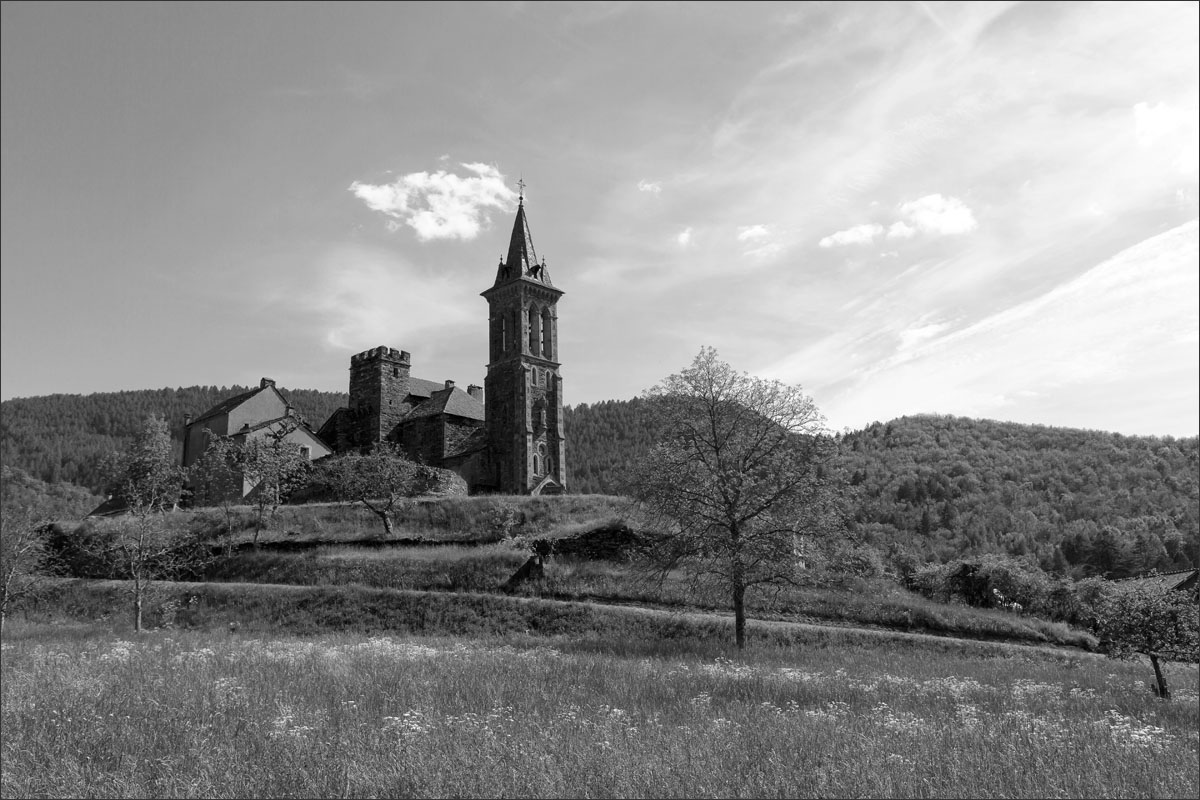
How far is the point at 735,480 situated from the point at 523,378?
36.8m

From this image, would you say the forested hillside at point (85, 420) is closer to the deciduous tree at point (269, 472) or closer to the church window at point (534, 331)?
the church window at point (534, 331)

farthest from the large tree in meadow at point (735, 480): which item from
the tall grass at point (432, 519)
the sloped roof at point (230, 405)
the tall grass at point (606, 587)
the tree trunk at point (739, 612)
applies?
the sloped roof at point (230, 405)

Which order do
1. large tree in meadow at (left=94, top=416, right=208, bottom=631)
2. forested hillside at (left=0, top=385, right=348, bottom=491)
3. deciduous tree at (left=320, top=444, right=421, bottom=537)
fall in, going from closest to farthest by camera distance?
large tree in meadow at (left=94, top=416, right=208, bottom=631)
deciduous tree at (left=320, top=444, right=421, bottom=537)
forested hillside at (left=0, top=385, right=348, bottom=491)

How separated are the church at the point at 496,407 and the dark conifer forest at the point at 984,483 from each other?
6262mm

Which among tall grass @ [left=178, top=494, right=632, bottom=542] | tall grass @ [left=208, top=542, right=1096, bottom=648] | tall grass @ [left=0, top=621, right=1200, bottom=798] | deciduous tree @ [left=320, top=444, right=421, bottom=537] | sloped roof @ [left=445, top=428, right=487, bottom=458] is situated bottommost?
tall grass @ [left=208, top=542, right=1096, bottom=648]

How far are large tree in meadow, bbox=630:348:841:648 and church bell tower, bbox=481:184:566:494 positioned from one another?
32.0 metres

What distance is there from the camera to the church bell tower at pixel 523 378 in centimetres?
5738

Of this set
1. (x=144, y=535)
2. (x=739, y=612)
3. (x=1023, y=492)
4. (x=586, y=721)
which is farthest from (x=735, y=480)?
(x=1023, y=492)

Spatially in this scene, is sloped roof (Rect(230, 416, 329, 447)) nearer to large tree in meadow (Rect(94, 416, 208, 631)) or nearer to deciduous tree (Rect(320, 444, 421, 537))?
large tree in meadow (Rect(94, 416, 208, 631))

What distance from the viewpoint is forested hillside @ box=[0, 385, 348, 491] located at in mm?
141000

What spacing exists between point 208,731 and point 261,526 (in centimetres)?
3787

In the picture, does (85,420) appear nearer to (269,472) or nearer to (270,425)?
(270,425)

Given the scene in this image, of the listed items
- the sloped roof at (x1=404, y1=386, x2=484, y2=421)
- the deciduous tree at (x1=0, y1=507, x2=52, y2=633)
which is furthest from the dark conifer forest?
the deciduous tree at (x1=0, y1=507, x2=52, y2=633)

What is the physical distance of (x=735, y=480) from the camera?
78.3 ft
